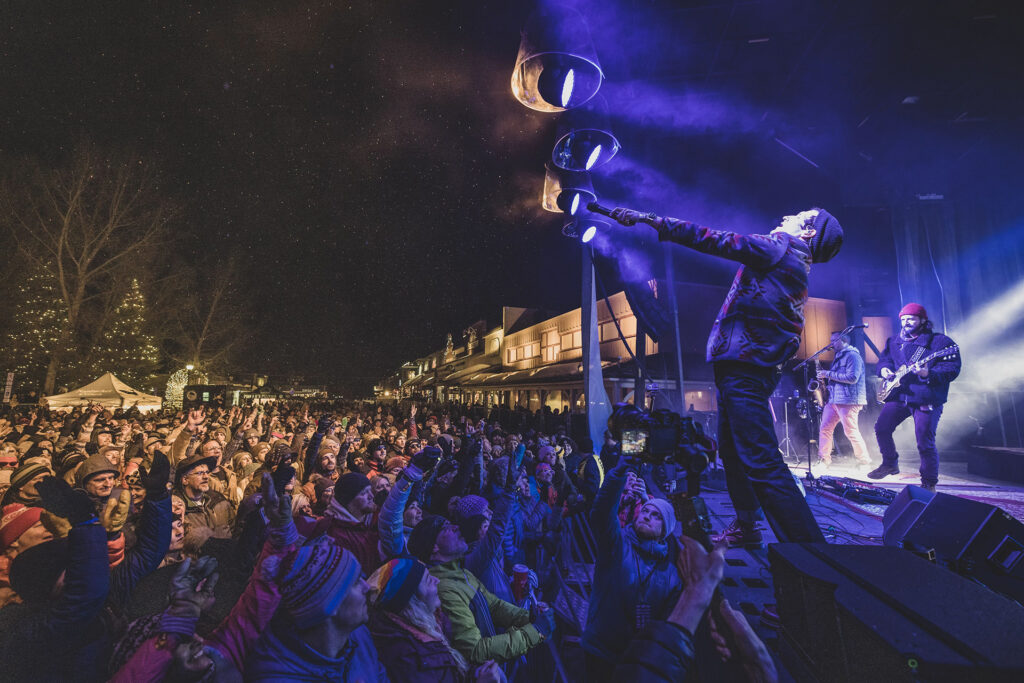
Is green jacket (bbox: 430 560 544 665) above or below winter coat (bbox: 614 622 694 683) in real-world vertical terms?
below

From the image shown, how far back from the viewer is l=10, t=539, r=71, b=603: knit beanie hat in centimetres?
232

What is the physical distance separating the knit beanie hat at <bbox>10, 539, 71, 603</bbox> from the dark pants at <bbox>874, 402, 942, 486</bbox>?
7.43m

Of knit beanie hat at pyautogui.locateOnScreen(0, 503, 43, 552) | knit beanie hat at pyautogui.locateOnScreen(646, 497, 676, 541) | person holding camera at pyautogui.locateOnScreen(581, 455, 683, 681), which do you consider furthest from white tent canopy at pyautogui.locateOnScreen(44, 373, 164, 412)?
knit beanie hat at pyautogui.locateOnScreen(646, 497, 676, 541)

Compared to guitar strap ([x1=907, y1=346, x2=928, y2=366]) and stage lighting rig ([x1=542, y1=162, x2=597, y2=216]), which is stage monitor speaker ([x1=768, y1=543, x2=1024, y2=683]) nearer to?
stage lighting rig ([x1=542, y1=162, x2=597, y2=216])

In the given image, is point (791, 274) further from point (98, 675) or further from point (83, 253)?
point (83, 253)

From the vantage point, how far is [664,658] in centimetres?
142

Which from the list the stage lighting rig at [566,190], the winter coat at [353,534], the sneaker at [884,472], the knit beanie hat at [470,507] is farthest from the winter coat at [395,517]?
the sneaker at [884,472]

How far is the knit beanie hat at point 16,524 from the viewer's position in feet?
9.69

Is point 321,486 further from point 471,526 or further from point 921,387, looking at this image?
point 921,387

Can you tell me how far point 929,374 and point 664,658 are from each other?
5663 millimetres

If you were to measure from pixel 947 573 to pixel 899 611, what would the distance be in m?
0.38

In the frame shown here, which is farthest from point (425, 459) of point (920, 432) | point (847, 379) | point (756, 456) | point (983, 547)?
point (847, 379)

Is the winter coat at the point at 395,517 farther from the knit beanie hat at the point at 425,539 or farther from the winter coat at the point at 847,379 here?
the winter coat at the point at 847,379

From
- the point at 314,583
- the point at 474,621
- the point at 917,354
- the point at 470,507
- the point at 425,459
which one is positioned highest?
the point at 917,354
